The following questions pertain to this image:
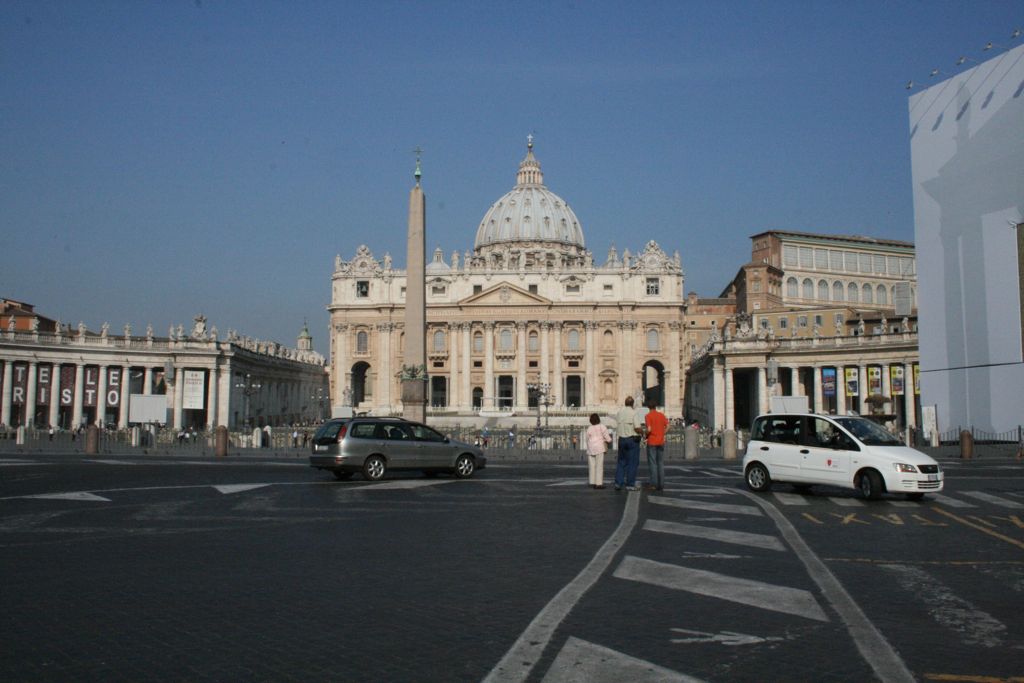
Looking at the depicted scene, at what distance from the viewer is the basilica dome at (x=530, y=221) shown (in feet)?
438

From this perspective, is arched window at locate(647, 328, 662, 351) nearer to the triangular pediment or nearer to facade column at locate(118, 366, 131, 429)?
the triangular pediment

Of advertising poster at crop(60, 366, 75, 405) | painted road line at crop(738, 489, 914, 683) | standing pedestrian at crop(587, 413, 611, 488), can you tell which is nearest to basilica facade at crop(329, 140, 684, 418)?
advertising poster at crop(60, 366, 75, 405)

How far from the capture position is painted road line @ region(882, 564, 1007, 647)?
6145 mm

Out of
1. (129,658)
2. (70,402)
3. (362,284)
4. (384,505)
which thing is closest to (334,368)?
(362,284)

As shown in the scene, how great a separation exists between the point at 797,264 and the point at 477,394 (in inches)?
1440

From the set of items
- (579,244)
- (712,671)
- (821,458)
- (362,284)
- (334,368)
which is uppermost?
(579,244)

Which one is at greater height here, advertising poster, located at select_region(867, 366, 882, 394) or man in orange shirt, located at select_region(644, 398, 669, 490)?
advertising poster, located at select_region(867, 366, 882, 394)

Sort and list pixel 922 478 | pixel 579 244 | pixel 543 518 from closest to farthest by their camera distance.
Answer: pixel 543 518 → pixel 922 478 → pixel 579 244

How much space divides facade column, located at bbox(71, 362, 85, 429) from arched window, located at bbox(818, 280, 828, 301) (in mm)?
71722

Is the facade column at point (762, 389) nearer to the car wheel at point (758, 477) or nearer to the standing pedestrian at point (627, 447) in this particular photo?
the car wheel at point (758, 477)

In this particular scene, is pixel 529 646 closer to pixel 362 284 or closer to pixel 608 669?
pixel 608 669

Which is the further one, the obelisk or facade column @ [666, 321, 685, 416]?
Result: facade column @ [666, 321, 685, 416]

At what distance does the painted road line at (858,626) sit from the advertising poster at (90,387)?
68.0 meters

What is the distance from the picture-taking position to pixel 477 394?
98938 millimetres
